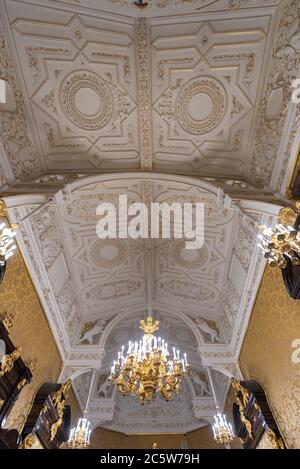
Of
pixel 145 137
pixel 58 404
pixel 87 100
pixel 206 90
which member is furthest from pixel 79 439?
pixel 206 90

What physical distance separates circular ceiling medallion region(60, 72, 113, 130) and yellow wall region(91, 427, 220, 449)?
13.5m

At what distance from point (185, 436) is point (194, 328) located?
25.6 feet

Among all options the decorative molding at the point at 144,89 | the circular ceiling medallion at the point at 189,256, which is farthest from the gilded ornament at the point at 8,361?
the decorative molding at the point at 144,89

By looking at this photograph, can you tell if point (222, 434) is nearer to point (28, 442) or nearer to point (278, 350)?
point (278, 350)

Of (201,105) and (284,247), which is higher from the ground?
(201,105)

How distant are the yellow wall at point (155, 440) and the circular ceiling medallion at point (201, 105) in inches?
545

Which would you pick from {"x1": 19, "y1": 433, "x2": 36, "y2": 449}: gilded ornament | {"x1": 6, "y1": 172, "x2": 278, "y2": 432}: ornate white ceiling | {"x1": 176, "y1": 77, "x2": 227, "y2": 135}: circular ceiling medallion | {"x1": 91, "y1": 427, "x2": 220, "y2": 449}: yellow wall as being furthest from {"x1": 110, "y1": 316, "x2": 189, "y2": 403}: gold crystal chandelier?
{"x1": 91, "y1": 427, "x2": 220, "y2": 449}: yellow wall

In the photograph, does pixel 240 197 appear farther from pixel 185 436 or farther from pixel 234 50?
pixel 185 436

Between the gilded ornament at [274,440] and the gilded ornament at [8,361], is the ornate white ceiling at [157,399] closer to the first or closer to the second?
the gilded ornament at [274,440]

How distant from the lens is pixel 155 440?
13.0 metres

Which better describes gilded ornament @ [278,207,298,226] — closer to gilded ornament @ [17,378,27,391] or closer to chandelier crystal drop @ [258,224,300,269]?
chandelier crystal drop @ [258,224,300,269]

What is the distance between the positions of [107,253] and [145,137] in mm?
4065

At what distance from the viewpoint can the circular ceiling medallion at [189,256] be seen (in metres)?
8.38

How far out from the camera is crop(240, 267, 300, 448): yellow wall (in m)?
4.99
